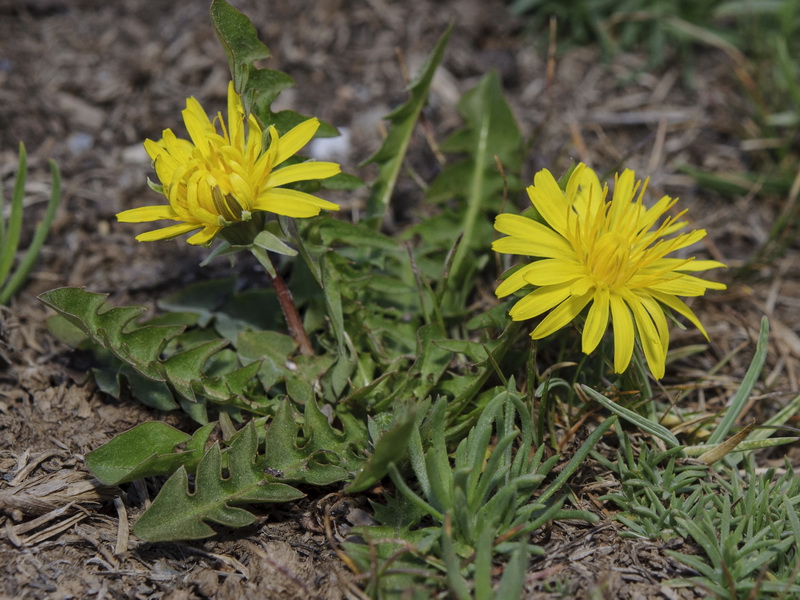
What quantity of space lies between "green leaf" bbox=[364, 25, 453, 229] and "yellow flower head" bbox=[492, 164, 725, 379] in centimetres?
Answer: 91

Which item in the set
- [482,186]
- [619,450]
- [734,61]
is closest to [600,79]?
[734,61]

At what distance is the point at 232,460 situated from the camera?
258 centimetres

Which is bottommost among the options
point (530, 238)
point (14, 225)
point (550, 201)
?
point (14, 225)

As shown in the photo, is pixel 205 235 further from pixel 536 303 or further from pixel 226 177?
pixel 536 303

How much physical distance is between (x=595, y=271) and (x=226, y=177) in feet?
4.49

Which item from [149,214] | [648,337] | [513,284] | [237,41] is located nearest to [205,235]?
[149,214]

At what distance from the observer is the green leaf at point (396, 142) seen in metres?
3.28

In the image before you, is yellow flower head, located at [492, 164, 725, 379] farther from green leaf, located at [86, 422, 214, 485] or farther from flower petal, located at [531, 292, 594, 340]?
green leaf, located at [86, 422, 214, 485]

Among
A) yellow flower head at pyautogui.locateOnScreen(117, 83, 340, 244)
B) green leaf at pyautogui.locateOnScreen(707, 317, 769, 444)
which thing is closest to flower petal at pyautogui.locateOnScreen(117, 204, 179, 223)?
yellow flower head at pyautogui.locateOnScreen(117, 83, 340, 244)

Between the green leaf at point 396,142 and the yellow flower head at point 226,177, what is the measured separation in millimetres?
705

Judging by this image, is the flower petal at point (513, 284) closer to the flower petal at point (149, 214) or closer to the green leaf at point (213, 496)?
the green leaf at point (213, 496)

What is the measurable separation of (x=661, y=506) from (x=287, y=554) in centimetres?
138

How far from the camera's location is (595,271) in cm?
257

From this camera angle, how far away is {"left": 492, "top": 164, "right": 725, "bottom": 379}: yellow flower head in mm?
2531
